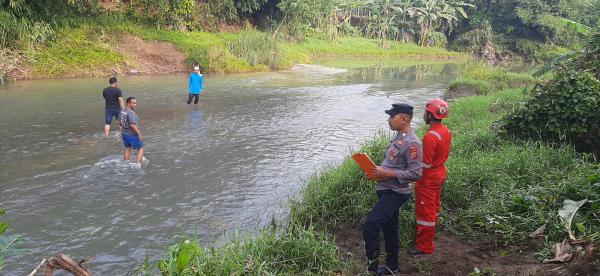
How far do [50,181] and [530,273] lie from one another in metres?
7.35

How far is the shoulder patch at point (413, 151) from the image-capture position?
4.44m

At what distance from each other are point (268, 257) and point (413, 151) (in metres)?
1.81

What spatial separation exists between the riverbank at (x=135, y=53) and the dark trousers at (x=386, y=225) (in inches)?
756

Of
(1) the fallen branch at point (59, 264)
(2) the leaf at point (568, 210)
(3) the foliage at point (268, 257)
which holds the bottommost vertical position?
(3) the foliage at point (268, 257)

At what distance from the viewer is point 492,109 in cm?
1296

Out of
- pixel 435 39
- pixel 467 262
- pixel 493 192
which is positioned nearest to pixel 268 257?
pixel 467 262

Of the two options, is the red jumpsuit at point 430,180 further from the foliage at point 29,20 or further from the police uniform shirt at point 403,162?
the foliage at point 29,20

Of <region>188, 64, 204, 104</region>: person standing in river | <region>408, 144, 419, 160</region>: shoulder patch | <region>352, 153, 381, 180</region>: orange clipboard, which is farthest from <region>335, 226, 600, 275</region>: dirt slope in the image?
<region>188, 64, 204, 104</region>: person standing in river

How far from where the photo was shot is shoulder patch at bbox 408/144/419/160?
444 centimetres

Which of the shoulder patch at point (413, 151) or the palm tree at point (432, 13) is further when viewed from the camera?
the palm tree at point (432, 13)

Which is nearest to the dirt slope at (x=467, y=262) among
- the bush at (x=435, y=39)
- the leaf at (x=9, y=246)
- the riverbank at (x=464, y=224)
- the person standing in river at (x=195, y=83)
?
the riverbank at (x=464, y=224)

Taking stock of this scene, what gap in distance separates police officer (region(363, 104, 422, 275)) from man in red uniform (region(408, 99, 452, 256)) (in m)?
0.32

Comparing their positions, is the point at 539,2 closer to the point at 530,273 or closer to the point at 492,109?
the point at 492,109

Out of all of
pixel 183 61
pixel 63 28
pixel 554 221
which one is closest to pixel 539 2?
pixel 183 61
